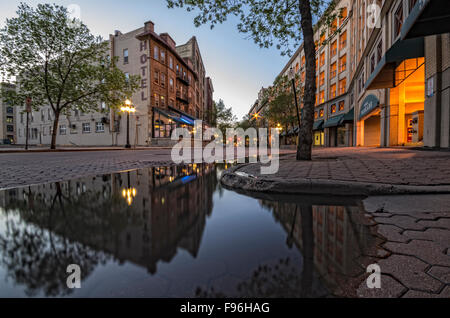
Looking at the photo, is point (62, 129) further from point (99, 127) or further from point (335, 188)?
point (335, 188)

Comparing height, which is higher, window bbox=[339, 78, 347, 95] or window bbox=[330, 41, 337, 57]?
window bbox=[330, 41, 337, 57]

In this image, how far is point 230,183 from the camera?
12.2 ft

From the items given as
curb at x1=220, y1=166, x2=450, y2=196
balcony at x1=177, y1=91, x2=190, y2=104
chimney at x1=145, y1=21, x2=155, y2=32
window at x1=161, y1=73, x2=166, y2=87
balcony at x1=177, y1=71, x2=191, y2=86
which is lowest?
curb at x1=220, y1=166, x2=450, y2=196

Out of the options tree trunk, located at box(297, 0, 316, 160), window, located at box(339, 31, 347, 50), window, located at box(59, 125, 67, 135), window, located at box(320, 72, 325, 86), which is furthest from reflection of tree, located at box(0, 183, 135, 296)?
window, located at box(59, 125, 67, 135)

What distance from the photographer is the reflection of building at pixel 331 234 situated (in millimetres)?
1229

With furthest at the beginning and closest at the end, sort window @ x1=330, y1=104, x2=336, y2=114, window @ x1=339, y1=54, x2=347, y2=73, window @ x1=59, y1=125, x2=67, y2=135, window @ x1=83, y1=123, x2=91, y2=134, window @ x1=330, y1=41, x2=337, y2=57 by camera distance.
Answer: window @ x1=59, y1=125, x2=67, y2=135, window @ x1=83, y1=123, x2=91, y2=134, window @ x1=330, y1=104, x2=336, y2=114, window @ x1=330, y1=41, x2=337, y2=57, window @ x1=339, y1=54, x2=347, y2=73

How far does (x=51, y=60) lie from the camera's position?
53.0 feet

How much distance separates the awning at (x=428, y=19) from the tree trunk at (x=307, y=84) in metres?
2.54

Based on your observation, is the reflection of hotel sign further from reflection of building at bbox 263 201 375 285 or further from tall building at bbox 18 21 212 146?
tall building at bbox 18 21 212 146

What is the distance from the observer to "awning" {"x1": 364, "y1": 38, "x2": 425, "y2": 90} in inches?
343

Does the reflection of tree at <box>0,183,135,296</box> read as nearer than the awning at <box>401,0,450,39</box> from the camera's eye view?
Yes

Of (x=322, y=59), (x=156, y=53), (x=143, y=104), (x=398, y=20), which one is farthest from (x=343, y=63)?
(x=143, y=104)

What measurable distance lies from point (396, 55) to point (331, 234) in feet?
36.2
